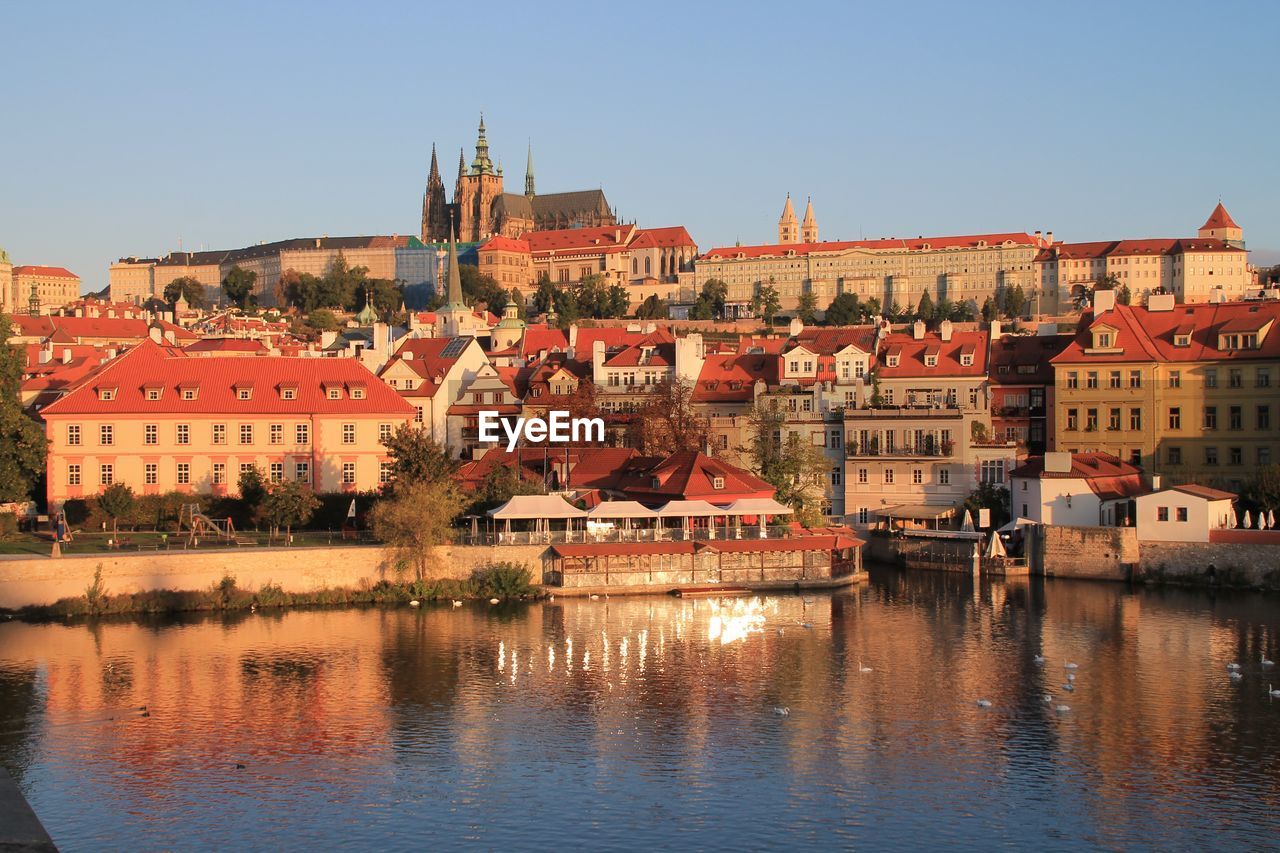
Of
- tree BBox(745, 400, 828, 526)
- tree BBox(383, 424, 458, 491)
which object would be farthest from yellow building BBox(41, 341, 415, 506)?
tree BBox(745, 400, 828, 526)

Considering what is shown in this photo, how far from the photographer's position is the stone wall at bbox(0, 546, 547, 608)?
149 ft

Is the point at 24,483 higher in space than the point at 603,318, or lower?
lower

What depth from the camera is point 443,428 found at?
242ft

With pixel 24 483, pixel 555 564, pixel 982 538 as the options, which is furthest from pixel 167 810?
pixel 982 538

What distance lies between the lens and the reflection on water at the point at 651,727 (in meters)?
26.5

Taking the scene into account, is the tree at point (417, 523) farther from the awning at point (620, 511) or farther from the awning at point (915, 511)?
the awning at point (915, 511)

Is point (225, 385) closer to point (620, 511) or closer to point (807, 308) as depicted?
point (620, 511)

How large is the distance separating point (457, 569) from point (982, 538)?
64.5 ft

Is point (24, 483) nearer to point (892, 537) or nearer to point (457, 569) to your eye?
point (457, 569)

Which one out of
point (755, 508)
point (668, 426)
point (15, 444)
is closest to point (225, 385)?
point (15, 444)

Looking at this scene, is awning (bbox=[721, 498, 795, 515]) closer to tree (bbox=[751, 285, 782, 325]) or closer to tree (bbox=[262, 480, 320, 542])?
tree (bbox=[262, 480, 320, 542])

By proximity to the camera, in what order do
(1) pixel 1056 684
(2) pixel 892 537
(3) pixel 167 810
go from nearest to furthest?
(3) pixel 167 810 < (1) pixel 1056 684 < (2) pixel 892 537

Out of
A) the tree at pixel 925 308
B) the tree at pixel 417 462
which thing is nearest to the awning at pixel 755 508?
the tree at pixel 417 462

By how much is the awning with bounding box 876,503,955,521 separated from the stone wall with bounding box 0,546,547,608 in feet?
53.3
